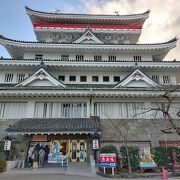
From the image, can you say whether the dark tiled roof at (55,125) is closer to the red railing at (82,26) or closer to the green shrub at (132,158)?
the green shrub at (132,158)

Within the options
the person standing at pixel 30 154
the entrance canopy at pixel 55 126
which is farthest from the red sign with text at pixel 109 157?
the person standing at pixel 30 154

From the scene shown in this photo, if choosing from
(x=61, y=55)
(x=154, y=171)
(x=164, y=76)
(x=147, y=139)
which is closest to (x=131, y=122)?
(x=147, y=139)

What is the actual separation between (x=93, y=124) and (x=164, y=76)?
1214 centimetres

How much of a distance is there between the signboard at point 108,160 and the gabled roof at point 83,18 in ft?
68.0

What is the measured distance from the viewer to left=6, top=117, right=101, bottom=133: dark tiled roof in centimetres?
1541

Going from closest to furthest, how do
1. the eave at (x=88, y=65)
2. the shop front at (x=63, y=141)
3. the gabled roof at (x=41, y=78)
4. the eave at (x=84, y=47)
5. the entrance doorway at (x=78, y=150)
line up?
the shop front at (x=63, y=141), the entrance doorway at (x=78, y=150), the gabled roof at (x=41, y=78), the eave at (x=88, y=65), the eave at (x=84, y=47)

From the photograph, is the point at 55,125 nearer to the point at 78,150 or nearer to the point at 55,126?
the point at 55,126

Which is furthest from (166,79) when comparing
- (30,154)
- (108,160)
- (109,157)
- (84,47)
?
(30,154)

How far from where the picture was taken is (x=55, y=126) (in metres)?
16.2

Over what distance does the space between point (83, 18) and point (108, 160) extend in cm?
2117

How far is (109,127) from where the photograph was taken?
17906mm

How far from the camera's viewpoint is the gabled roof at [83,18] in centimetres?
2681

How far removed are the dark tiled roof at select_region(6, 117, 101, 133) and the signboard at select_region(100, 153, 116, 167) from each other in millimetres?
2844

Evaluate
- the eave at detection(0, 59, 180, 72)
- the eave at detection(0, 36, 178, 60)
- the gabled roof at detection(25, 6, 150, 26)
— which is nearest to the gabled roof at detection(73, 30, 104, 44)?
the eave at detection(0, 36, 178, 60)
